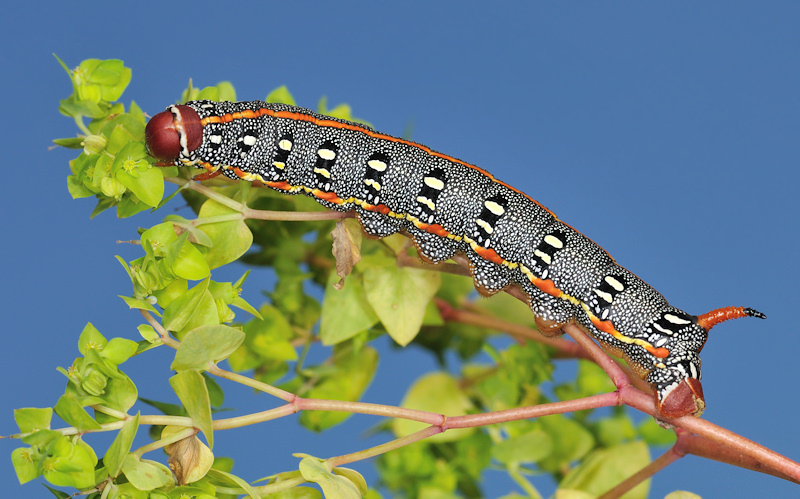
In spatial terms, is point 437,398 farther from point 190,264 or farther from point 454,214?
point 190,264

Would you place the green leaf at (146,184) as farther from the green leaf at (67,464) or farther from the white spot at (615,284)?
the white spot at (615,284)

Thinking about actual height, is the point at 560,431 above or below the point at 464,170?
below

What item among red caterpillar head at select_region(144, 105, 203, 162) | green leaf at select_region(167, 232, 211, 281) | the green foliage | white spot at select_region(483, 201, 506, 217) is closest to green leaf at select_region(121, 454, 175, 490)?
the green foliage

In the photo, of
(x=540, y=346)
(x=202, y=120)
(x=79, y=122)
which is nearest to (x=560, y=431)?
(x=540, y=346)

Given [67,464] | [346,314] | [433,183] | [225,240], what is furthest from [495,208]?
[67,464]

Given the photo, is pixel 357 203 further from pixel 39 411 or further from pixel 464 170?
pixel 39 411

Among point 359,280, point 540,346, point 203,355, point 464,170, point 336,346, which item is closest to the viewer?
point 203,355
